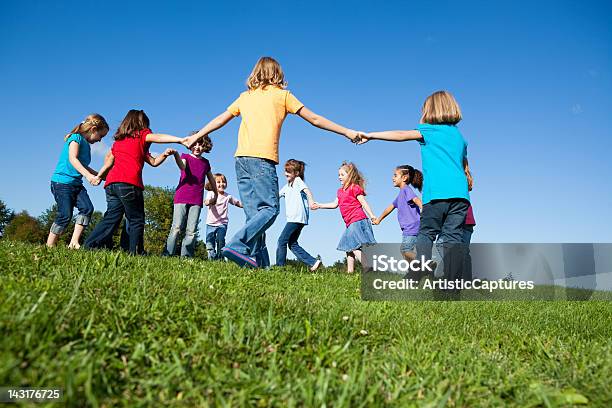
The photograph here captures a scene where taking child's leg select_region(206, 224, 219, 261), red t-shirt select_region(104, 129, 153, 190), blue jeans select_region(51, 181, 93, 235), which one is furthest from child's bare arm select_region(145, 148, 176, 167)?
child's leg select_region(206, 224, 219, 261)

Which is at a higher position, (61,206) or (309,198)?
(309,198)

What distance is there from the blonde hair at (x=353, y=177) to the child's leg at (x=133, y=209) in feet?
16.1

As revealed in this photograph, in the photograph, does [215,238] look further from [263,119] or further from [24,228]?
[24,228]

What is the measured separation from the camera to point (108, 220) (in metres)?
8.06

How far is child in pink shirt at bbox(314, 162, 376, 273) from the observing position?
10.8 m

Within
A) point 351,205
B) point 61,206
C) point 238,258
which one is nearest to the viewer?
point 238,258

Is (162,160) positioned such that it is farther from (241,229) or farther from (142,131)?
(241,229)

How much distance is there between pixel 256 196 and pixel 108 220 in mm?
3122

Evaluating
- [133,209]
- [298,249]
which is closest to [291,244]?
[298,249]

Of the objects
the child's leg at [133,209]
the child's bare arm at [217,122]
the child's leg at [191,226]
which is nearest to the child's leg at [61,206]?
the child's leg at [133,209]

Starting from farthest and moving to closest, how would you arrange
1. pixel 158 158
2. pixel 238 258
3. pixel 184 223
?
pixel 184 223 → pixel 158 158 → pixel 238 258

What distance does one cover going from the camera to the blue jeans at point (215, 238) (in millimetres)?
13992

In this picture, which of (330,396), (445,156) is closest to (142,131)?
(445,156)

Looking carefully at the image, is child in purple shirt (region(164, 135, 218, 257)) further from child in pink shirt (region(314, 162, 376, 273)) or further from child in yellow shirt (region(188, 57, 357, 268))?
child in yellow shirt (region(188, 57, 357, 268))
